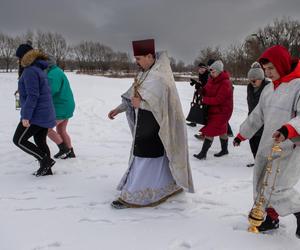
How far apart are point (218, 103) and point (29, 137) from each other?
10.1 ft

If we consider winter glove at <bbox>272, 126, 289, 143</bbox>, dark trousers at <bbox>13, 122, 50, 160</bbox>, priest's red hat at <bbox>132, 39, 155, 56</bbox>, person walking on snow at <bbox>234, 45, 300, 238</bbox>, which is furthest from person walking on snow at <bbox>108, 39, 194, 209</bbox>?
dark trousers at <bbox>13, 122, 50, 160</bbox>

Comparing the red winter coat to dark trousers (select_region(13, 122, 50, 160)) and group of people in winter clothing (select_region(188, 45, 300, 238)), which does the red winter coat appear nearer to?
group of people in winter clothing (select_region(188, 45, 300, 238))

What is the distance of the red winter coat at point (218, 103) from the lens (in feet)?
18.1

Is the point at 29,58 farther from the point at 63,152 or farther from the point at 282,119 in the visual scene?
the point at 282,119

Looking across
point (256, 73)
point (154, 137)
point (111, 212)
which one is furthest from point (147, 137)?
point (256, 73)

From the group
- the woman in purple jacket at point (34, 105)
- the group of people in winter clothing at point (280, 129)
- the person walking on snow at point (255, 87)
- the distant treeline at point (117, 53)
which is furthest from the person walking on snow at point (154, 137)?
the distant treeline at point (117, 53)

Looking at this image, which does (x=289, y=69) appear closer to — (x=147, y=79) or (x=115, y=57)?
(x=147, y=79)

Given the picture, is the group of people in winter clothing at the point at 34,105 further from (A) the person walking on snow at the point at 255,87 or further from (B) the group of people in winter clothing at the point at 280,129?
(A) the person walking on snow at the point at 255,87

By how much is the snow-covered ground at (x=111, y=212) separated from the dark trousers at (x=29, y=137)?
0.39 m

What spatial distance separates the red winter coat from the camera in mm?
5531

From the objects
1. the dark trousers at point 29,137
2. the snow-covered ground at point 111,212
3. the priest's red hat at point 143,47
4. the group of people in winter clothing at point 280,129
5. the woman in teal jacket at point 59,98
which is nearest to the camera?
the group of people in winter clothing at point 280,129

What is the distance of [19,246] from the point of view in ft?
9.48

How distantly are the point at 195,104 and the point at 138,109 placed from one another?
3180 millimetres

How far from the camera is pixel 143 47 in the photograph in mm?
3453
